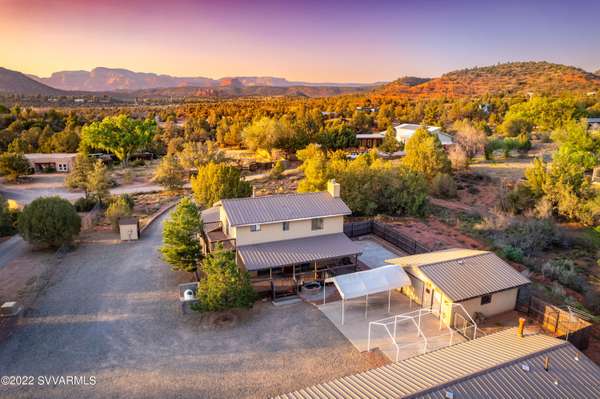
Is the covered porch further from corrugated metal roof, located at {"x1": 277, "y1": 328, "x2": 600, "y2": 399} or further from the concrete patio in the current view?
corrugated metal roof, located at {"x1": 277, "y1": 328, "x2": 600, "y2": 399}

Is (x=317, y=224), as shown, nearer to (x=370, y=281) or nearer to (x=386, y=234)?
(x=370, y=281)

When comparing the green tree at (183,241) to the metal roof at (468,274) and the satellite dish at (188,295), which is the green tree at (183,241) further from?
the metal roof at (468,274)

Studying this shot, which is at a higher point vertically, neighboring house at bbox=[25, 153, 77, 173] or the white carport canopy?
the white carport canopy

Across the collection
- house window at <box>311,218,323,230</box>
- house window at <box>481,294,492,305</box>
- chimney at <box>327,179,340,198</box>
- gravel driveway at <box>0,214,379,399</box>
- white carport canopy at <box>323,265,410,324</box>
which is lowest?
gravel driveway at <box>0,214,379,399</box>

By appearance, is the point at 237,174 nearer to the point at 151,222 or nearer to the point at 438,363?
the point at 151,222

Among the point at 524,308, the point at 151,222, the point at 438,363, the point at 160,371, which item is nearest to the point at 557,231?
the point at 524,308

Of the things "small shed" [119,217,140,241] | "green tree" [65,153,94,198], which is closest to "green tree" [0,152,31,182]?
"green tree" [65,153,94,198]
